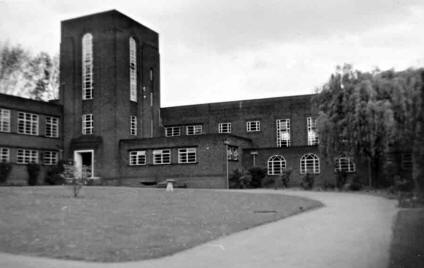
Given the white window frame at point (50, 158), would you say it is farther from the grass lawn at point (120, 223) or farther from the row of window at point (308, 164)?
the grass lawn at point (120, 223)

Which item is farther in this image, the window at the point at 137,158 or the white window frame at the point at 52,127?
the white window frame at the point at 52,127

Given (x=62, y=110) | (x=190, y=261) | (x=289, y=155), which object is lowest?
(x=190, y=261)

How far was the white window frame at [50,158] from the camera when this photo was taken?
133 ft

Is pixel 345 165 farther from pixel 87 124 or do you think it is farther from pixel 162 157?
pixel 87 124

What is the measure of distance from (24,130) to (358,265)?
34.1 metres

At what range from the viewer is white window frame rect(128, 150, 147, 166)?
41000 mm

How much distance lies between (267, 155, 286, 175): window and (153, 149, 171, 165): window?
862 centimetres

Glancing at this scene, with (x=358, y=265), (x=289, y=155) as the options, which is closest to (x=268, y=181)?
(x=289, y=155)

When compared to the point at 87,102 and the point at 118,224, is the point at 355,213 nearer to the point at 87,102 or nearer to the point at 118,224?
the point at 118,224

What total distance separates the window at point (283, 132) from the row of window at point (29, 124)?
815 inches

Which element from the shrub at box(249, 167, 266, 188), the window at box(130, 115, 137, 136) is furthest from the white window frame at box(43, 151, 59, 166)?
the shrub at box(249, 167, 266, 188)

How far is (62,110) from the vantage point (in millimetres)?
43281

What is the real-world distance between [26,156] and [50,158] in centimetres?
339

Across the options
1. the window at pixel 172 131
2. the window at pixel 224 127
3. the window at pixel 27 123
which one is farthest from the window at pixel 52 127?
the window at pixel 224 127
